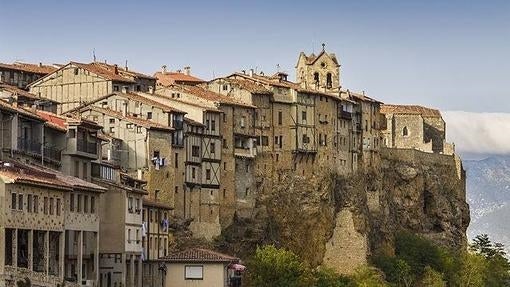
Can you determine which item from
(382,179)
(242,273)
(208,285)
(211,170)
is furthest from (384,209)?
(208,285)

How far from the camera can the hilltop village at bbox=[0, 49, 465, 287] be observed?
6838 centimetres

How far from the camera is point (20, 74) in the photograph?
377 feet

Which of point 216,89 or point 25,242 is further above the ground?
point 216,89

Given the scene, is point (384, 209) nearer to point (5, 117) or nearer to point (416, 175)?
point (416, 175)

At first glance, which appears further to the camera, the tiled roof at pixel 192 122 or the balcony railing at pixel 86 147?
the tiled roof at pixel 192 122

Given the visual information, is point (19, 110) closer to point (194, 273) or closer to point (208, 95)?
point (194, 273)

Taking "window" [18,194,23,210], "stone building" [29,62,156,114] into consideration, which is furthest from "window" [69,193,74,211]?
"stone building" [29,62,156,114]

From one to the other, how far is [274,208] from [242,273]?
19.6m

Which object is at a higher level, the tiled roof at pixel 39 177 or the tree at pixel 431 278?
the tiled roof at pixel 39 177

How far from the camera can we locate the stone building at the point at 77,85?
349 ft

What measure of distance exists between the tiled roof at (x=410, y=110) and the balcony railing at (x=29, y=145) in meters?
80.6

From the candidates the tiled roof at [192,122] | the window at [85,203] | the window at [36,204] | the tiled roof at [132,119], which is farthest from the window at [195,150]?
the window at [36,204]

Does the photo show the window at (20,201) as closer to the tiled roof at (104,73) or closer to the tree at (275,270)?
the tree at (275,270)

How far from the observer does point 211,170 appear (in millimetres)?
104625
